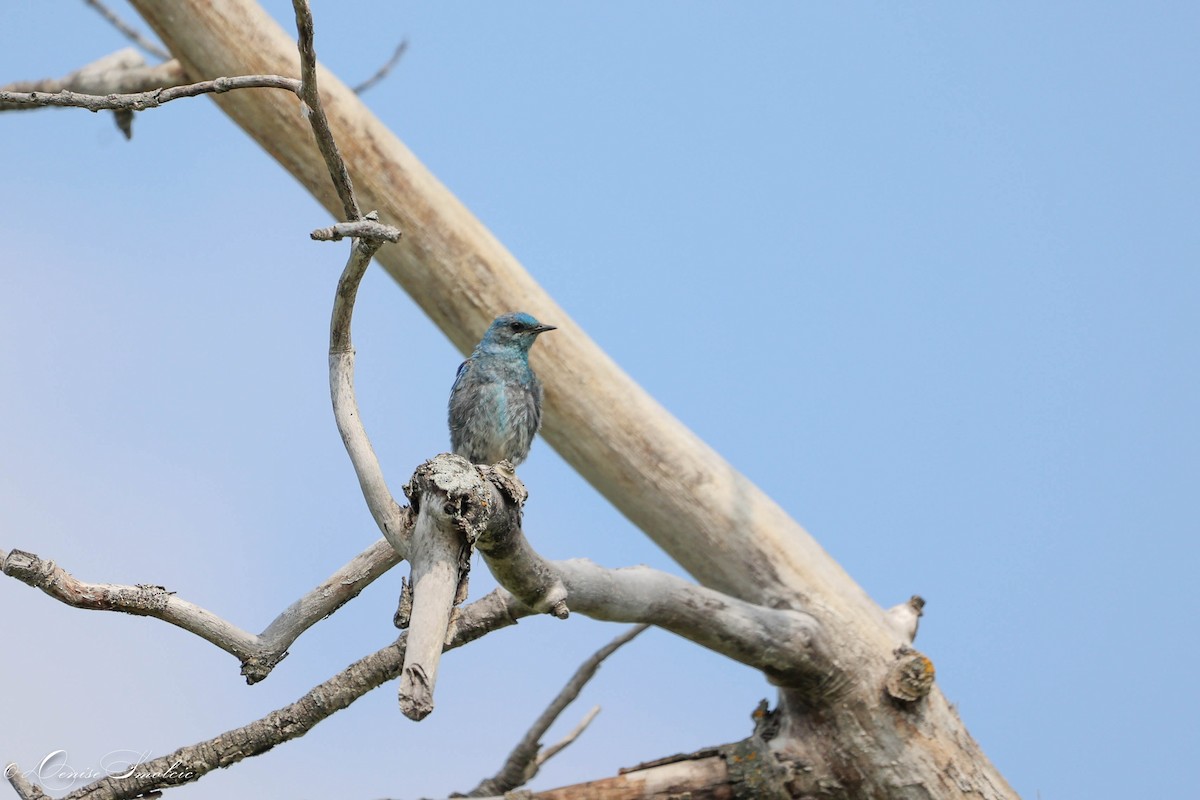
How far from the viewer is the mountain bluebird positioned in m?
5.22

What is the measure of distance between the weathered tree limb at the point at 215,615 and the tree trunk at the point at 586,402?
6.62 feet

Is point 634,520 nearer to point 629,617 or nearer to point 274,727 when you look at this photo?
point 629,617

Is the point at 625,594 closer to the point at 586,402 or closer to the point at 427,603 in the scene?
the point at 586,402

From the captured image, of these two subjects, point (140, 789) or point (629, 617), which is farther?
point (629, 617)

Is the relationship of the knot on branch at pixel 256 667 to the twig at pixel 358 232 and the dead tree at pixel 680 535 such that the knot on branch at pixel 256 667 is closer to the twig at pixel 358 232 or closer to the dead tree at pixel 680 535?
the twig at pixel 358 232

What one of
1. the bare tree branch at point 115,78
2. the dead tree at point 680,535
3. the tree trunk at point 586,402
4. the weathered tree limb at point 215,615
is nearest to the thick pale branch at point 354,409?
the weathered tree limb at point 215,615

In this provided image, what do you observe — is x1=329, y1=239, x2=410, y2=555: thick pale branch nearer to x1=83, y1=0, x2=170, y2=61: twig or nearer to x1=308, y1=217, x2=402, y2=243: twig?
x1=308, y1=217, x2=402, y2=243: twig

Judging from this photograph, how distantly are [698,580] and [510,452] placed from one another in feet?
3.93

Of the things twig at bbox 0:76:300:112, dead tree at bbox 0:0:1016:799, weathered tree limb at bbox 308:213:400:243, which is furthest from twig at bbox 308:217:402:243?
dead tree at bbox 0:0:1016:799

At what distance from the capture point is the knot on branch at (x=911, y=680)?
5.29m

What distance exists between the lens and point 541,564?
368 centimetres

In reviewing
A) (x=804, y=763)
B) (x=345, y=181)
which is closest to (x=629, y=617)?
(x=804, y=763)

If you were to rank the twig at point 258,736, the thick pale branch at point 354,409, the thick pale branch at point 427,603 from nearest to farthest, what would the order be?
the thick pale branch at point 427,603, the thick pale branch at point 354,409, the twig at point 258,736

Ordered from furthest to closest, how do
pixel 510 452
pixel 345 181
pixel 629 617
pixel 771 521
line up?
pixel 771 521 → pixel 510 452 → pixel 629 617 → pixel 345 181
